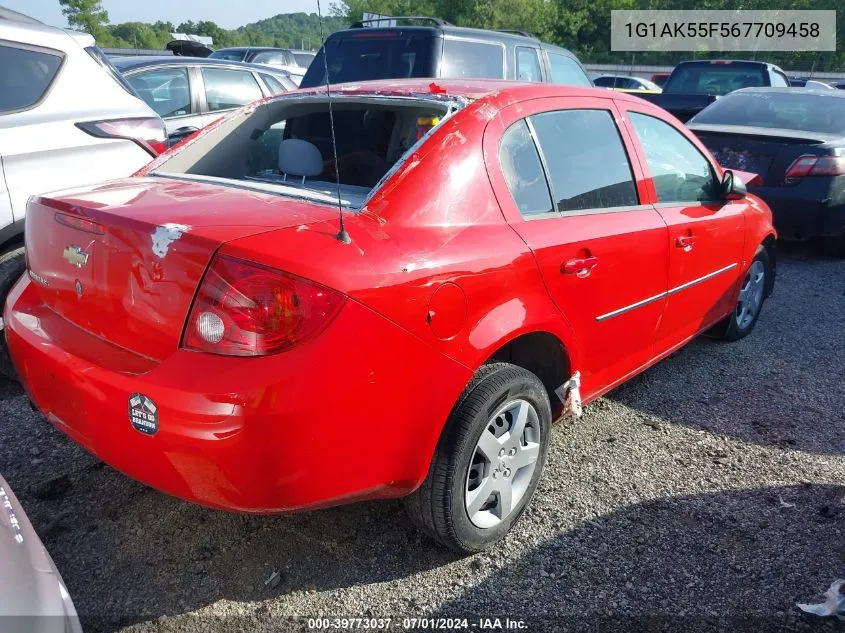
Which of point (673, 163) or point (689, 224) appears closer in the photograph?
point (689, 224)

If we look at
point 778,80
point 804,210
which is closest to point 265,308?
point 804,210

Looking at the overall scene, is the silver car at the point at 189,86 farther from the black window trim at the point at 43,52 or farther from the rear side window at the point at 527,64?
the rear side window at the point at 527,64

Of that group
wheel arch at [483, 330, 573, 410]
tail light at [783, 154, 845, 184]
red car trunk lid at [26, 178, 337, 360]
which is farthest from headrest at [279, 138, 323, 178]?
tail light at [783, 154, 845, 184]

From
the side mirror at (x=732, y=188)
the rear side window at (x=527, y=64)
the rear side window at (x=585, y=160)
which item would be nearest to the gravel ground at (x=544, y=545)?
the rear side window at (x=585, y=160)

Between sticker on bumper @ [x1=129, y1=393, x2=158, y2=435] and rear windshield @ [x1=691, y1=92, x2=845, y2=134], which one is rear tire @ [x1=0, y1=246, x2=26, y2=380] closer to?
sticker on bumper @ [x1=129, y1=393, x2=158, y2=435]

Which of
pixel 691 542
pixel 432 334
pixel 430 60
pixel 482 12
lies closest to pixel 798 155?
pixel 430 60

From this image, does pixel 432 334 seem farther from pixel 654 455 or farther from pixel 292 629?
pixel 654 455

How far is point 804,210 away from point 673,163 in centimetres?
337

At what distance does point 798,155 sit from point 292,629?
603 centimetres

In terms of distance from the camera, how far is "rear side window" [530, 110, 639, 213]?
2768mm

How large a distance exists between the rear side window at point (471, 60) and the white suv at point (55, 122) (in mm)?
3032

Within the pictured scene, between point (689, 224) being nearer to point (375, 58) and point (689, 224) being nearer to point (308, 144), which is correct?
point (308, 144)

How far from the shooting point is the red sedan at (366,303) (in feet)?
6.11

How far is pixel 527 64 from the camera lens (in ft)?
23.5
